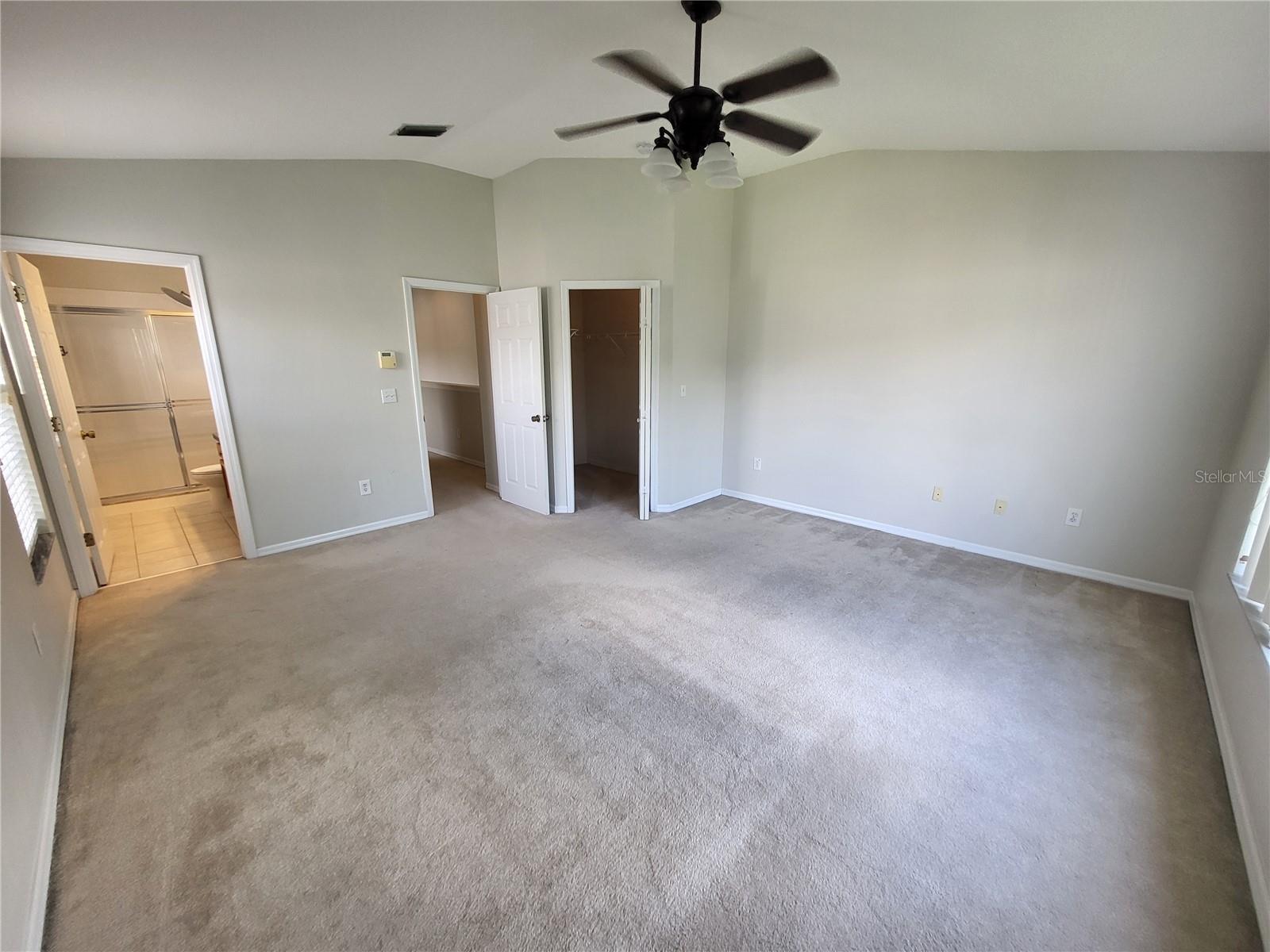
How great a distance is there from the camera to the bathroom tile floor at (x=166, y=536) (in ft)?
11.7

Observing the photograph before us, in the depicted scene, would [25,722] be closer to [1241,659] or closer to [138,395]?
[1241,659]

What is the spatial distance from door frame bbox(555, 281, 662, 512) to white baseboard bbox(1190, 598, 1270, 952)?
135 inches

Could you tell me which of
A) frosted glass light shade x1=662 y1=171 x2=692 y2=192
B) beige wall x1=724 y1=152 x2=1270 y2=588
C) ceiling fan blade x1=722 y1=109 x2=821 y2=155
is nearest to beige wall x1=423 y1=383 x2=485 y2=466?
beige wall x1=724 y1=152 x2=1270 y2=588

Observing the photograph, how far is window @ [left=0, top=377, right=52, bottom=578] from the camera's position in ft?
7.55

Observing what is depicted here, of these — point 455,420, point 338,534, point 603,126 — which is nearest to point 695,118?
point 603,126

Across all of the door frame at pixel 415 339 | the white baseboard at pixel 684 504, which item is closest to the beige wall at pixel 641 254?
the white baseboard at pixel 684 504

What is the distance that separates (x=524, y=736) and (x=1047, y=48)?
11.1 feet

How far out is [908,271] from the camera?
3682mm

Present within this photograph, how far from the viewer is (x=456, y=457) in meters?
6.84

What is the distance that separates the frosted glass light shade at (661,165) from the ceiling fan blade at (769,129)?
260 millimetres

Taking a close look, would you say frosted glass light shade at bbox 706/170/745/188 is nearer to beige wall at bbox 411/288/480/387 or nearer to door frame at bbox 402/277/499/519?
door frame at bbox 402/277/499/519

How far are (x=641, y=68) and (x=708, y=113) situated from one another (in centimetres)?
32

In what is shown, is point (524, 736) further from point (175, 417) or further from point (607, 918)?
point (175, 417)

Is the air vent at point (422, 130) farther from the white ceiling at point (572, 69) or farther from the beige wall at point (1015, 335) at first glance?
the beige wall at point (1015, 335)
